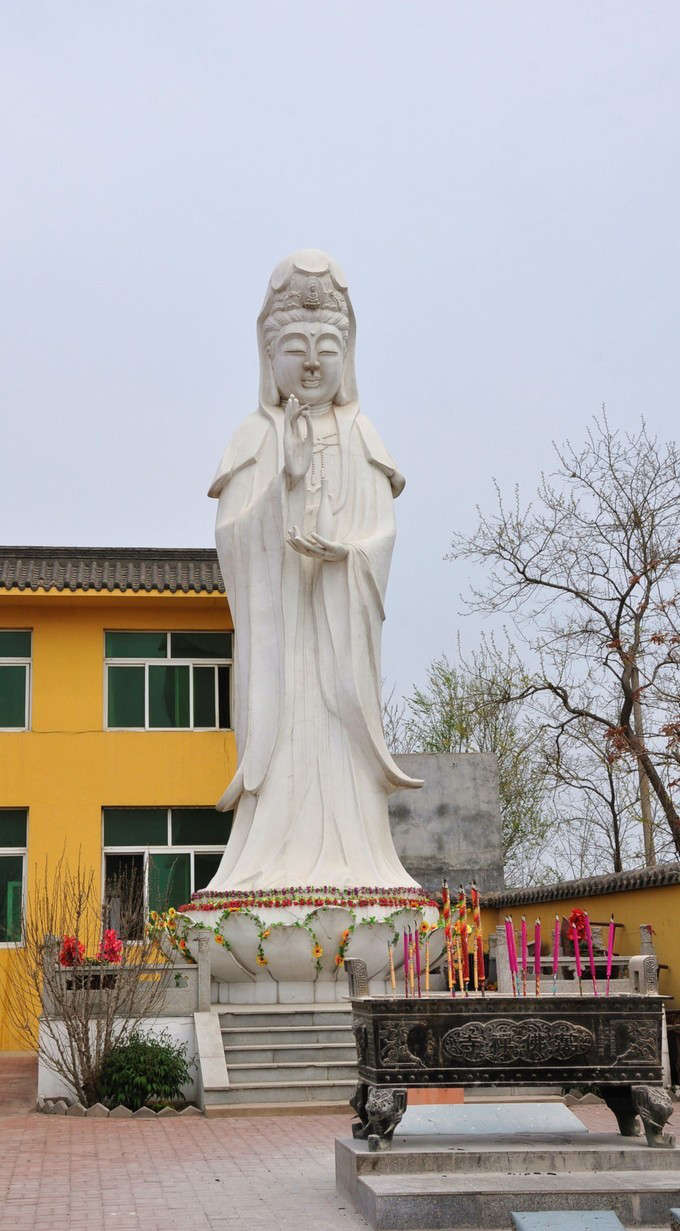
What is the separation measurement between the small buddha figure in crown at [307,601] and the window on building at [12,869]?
430 cm

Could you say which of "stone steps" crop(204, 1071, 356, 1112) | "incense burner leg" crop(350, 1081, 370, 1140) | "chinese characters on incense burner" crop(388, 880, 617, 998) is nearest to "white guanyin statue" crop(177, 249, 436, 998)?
"chinese characters on incense burner" crop(388, 880, 617, 998)

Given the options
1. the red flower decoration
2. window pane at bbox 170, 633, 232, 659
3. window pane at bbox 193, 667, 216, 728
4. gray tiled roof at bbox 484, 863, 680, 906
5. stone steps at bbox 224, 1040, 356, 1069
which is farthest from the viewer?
window pane at bbox 170, 633, 232, 659

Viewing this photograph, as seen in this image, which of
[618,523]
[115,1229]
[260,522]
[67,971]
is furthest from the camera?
[618,523]

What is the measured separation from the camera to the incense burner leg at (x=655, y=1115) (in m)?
6.51

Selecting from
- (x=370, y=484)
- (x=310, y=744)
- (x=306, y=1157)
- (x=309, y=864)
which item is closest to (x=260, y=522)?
(x=370, y=484)

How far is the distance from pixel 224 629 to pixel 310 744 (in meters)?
4.91

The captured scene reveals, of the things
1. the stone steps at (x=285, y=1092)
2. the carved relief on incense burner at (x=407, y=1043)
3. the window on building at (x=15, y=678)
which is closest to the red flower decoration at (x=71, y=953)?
the stone steps at (x=285, y=1092)

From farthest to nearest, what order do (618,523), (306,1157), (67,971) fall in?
(618,523), (67,971), (306,1157)

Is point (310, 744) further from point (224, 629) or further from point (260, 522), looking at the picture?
point (224, 629)

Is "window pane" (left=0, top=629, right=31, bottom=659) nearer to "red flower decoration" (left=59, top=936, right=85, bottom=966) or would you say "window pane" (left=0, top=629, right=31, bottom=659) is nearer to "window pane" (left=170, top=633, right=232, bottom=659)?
"window pane" (left=170, top=633, right=232, bottom=659)

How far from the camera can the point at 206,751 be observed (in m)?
17.4

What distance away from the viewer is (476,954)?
8047 mm

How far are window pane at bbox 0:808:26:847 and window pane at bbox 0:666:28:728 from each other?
1020 mm

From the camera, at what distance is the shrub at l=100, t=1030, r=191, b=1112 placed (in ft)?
33.7
